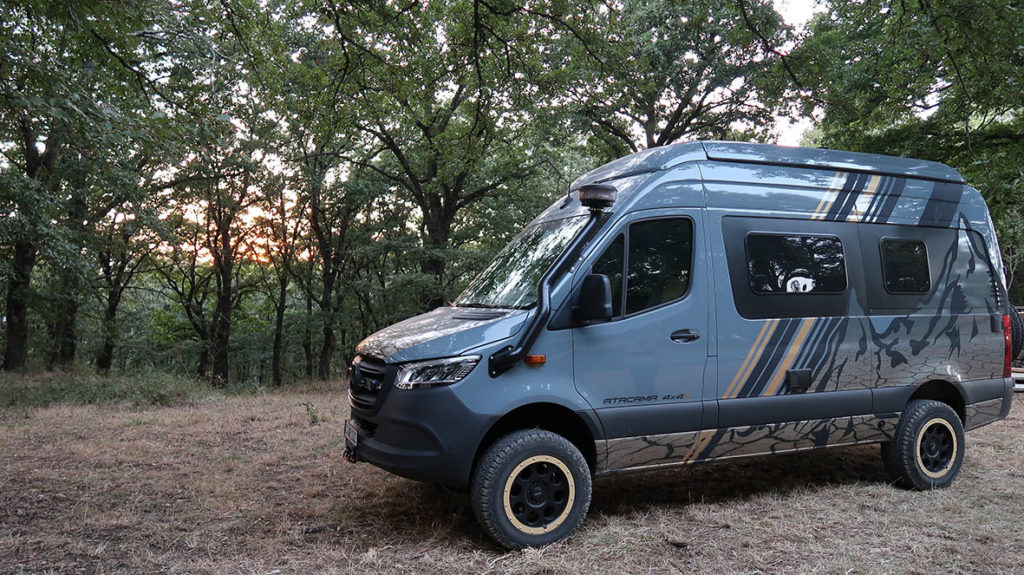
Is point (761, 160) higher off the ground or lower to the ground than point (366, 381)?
higher

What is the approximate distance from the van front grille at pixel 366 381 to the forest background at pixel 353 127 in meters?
2.90

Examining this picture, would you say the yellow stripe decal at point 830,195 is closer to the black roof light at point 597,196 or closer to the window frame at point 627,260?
the window frame at point 627,260

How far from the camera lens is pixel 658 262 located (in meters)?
4.72

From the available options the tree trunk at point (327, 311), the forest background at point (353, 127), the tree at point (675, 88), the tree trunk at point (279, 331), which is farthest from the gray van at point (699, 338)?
the tree trunk at point (279, 331)

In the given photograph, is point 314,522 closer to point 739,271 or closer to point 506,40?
A: point 739,271

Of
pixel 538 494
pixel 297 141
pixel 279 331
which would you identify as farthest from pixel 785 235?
pixel 279 331

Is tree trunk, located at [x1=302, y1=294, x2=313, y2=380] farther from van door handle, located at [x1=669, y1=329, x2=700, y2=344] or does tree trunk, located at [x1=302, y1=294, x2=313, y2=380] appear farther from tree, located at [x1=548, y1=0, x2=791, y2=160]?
van door handle, located at [x1=669, y1=329, x2=700, y2=344]

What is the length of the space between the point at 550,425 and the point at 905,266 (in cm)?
357

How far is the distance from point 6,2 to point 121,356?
99.3 ft

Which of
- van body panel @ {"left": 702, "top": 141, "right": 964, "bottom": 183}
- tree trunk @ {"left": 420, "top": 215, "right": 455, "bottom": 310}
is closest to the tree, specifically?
tree trunk @ {"left": 420, "top": 215, "right": 455, "bottom": 310}

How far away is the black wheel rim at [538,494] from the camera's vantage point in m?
4.20

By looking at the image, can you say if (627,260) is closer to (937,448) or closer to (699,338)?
(699,338)

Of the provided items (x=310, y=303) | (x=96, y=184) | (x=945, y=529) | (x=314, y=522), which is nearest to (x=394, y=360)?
(x=314, y=522)

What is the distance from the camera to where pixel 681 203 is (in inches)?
192
